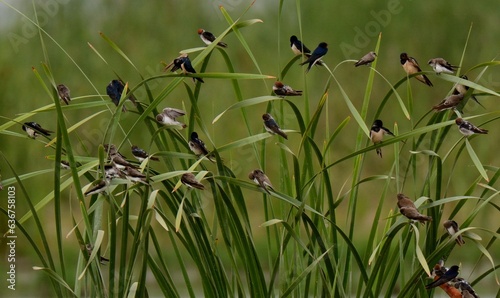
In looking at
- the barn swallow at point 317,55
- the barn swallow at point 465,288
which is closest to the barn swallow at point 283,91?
the barn swallow at point 317,55

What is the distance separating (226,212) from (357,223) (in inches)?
99.9

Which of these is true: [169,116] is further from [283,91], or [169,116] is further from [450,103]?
[450,103]

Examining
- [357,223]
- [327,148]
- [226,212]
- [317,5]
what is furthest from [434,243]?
[317,5]

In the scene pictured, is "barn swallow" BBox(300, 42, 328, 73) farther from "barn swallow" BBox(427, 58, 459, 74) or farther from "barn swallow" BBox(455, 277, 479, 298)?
"barn swallow" BBox(455, 277, 479, 298)

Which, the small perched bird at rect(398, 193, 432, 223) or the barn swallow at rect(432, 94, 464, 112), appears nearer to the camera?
the small perched bird at rect(398, 193, 432, 223)

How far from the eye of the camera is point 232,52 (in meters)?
4.09

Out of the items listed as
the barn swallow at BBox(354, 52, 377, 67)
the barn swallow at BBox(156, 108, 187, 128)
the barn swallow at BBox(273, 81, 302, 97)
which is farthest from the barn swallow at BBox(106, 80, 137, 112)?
the barn swallow at BBox(354, 52, 377, 67)

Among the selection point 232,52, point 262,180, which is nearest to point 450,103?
point 262,180

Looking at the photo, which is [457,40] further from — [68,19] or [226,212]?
[226,212]

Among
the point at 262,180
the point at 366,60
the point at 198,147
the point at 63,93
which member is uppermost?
the point at 63,93

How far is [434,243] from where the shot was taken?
1832 mm

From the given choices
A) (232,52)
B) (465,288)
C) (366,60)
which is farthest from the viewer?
(232,52)

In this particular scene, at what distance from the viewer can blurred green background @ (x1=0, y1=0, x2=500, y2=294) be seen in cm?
404

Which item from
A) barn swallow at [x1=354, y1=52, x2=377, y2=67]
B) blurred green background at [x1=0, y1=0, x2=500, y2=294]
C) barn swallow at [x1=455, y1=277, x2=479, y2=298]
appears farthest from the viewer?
blurred green background at [x1=0, y1=0, x2=500, y2=294]
